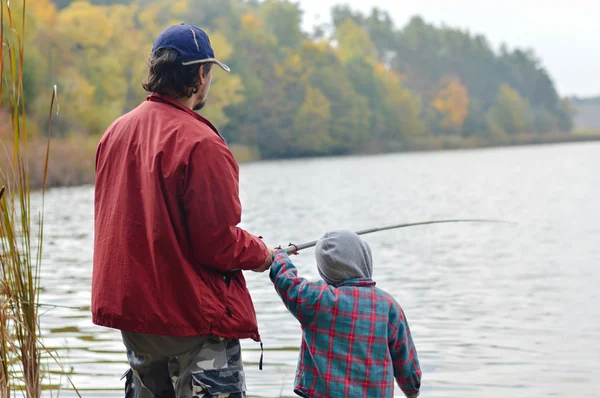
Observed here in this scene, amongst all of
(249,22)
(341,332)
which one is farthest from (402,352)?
(249,22)

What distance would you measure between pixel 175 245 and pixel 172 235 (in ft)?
0.09

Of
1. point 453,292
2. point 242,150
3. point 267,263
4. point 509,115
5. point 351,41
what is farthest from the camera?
point 509,115

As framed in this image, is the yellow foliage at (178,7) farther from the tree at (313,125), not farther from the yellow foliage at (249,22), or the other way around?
the tree at (313,125)

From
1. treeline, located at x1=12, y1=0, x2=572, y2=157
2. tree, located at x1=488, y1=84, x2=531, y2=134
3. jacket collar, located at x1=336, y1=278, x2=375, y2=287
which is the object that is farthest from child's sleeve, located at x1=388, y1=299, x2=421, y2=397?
tree, located at x1=488, y1=84, x2=531, y2=134

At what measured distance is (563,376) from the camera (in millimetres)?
5625

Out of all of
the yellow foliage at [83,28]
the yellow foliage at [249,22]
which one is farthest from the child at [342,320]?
the yellow foliage at [249,22]

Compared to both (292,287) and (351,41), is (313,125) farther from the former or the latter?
(292,287)

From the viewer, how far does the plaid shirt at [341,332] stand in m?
2.84

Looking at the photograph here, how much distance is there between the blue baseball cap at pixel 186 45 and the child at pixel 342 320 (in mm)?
649

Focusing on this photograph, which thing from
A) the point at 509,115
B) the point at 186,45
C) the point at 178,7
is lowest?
the point at 509,115

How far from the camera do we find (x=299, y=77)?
76625mm

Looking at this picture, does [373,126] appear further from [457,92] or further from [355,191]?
[355,191]

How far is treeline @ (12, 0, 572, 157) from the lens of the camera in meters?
37.7

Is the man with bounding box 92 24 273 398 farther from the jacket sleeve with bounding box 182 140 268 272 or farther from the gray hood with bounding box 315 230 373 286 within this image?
the gray hood with bounding box 315 230 373 286
